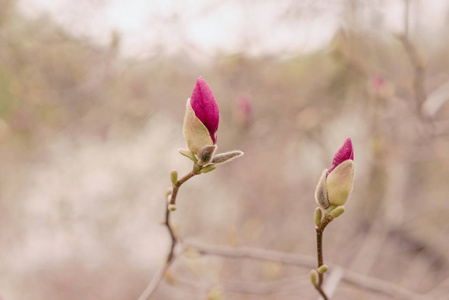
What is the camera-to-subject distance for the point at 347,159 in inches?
22.5

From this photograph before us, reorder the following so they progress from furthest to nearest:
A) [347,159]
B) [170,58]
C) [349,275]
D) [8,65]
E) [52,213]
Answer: [52,213] → [170,58] → [8,65] → [349,275] → [347,159]

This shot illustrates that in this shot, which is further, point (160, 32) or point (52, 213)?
point (52, 213)

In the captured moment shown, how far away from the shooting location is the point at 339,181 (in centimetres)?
57

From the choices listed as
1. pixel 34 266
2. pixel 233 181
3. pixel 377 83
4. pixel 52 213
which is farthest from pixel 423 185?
pixel 34 266

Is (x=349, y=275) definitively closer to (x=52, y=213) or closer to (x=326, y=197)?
(x=326, y=197)

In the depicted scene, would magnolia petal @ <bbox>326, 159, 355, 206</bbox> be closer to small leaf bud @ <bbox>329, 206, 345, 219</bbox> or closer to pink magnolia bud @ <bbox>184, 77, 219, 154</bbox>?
small leaf bud @ <bbox>329, 206, 345, 219</bbox>

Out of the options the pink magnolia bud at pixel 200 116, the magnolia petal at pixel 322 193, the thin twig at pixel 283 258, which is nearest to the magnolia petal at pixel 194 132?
the pink magnolia bud at pixel 200 116

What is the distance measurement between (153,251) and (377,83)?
10.0ft

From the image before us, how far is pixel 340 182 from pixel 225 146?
7.63 ft

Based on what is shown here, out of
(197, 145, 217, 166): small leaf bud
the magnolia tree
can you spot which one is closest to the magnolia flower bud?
the magnolia tree

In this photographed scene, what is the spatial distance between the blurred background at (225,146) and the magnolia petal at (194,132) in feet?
1.78

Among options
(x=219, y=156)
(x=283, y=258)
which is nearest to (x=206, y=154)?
(x=219, y=156)

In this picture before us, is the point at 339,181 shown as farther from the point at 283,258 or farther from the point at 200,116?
the point at 283,258

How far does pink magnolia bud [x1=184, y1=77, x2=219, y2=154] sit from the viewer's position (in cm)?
57
